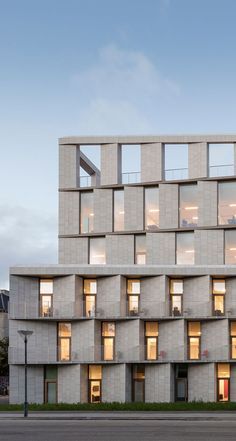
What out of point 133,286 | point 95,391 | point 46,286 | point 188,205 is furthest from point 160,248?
point 95,391

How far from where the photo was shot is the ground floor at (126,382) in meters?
64.6

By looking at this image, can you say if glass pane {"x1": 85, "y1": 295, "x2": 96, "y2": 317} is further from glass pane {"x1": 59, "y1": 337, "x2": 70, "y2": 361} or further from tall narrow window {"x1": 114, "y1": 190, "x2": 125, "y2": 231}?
tall narrow window {"x1": 114, "y1": 190, "x2": 125, "y2": 231}

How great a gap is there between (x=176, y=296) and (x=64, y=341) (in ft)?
31.4

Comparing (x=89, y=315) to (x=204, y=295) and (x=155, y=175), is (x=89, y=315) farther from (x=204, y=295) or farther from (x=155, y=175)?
(x=155, y=175)

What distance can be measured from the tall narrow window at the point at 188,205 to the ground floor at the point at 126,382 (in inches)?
654

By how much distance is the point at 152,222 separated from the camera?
78438mm

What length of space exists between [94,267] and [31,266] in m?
4.96

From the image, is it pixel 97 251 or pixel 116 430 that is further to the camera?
pixel 97 251

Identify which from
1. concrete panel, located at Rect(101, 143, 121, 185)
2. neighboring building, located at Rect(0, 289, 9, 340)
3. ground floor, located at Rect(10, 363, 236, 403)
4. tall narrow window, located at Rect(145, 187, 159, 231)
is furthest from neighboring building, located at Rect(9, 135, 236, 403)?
neighboring building, located at Rect(0, 289, 9, 340)

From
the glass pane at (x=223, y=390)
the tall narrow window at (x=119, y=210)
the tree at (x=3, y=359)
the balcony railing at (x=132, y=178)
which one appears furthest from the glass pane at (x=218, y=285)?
the tree at (x=3, y=359)

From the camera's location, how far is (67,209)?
80.4 m

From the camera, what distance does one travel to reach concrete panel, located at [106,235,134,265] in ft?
260

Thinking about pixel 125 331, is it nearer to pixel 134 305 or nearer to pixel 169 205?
pixel 134 305

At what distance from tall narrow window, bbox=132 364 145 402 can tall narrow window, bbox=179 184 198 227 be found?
56.3ft
